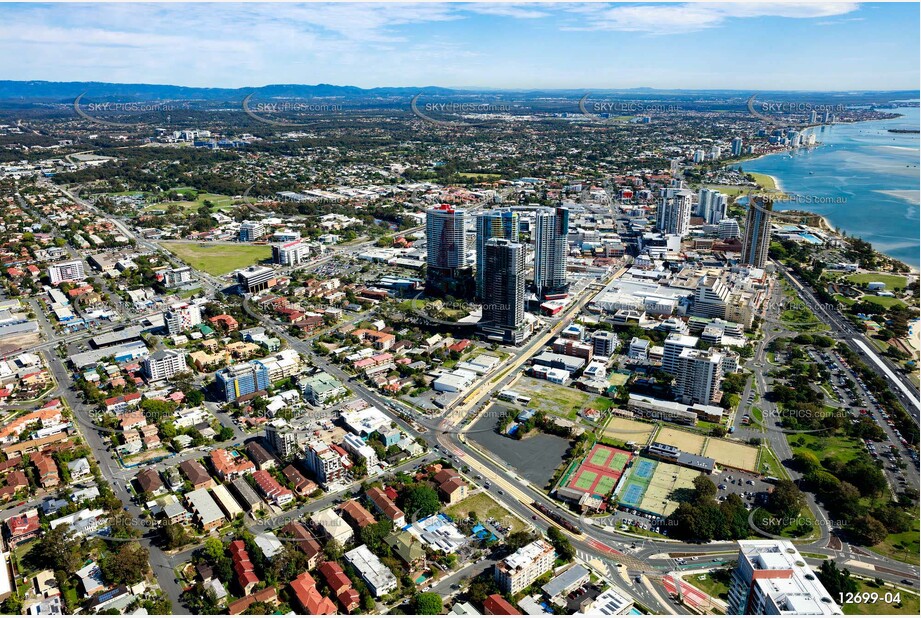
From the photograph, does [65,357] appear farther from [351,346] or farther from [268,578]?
[268,578]

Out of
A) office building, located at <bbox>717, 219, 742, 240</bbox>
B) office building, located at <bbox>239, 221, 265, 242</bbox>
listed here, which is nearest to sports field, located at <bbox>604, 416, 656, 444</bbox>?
office building, located at <bbox>717, 219, 742, 240</bbox>

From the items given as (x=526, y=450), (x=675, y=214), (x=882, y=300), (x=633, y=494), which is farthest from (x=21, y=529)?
(x=675, y=214)

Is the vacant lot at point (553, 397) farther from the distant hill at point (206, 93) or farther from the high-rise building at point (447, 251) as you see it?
the distant hill at point (206, 93)

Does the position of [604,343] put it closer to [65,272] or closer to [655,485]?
[655,485]

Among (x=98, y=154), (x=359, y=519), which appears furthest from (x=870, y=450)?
(x=98, y=154)

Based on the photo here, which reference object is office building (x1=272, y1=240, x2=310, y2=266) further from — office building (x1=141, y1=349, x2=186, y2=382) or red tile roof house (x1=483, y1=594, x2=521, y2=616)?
red tile roof house (x1=483, y1=594, x2=521, y2=616)

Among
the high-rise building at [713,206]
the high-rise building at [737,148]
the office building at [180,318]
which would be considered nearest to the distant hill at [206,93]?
the high-rise building at [737,148]
